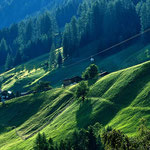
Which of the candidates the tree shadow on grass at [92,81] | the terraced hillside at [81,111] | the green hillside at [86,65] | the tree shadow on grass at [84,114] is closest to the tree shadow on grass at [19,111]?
the terraced hillside at [81,111]

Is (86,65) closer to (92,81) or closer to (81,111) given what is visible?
(92,81)

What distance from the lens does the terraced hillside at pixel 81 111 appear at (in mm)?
93656

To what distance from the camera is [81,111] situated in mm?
107125

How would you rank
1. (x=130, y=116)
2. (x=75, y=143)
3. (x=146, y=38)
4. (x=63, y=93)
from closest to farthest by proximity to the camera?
1. (x=75, y=143)
2. (x=130, y=116)
3. (x=63, y=93)
4. (x=146, y=38)

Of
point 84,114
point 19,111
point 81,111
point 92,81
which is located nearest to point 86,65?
point 92,81

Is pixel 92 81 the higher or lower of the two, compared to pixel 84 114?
higher

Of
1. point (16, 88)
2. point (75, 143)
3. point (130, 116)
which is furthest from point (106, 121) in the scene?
point (16, 88)

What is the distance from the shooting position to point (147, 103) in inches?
3620

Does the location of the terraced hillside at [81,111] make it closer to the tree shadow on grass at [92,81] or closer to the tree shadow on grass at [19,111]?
the tree shadow on grass at [19,111]

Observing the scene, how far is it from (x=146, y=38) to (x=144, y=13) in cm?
1976

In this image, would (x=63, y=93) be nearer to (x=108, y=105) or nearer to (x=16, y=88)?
(x=108, y=105)

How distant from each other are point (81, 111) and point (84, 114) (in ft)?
11.1

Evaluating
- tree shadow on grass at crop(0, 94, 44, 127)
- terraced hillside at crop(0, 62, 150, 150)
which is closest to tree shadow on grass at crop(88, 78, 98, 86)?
terraced hillside at crop(0, 62, 150, 150)

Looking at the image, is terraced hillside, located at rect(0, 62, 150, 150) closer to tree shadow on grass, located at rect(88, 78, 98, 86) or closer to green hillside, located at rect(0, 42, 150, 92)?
tree shadow on grass, located at rect(88, 78, 98, 86)
